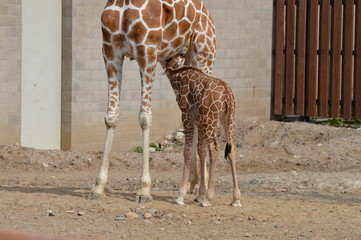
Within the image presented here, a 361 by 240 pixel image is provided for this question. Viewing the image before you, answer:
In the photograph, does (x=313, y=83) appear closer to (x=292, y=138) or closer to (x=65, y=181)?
(x=292, y=138)

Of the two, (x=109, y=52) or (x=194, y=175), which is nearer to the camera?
(x=109, y=52)

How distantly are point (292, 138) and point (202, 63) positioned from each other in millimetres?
4802

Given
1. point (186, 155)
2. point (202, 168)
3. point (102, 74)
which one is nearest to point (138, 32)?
point (186, 155)

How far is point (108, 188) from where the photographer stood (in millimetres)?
10008

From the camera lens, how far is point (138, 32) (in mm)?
8602

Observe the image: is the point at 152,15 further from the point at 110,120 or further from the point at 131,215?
the point at 131,215

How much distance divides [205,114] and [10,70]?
4.86 metres

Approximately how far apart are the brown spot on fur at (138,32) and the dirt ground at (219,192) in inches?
68.3

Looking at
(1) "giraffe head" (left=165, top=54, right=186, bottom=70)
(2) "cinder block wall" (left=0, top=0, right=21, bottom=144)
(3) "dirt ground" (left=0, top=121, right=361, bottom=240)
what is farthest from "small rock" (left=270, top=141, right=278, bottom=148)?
(1) "giraffe head" (left=165, top=54, right=186, bottom=70)

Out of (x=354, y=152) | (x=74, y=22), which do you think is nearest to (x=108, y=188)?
(x=74, y=22)

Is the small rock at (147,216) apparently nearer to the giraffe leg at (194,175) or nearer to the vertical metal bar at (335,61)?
the giraffe leg at (194,175)

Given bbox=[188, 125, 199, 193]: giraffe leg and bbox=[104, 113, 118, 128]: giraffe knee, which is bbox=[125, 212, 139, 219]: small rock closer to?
bbox=[104, 113, 118, 128]: giraffe knee

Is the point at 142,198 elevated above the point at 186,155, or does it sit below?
below

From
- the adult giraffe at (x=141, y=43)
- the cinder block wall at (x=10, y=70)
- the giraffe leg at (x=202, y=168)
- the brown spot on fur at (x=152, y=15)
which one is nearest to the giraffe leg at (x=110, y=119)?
the adult giraffe at (x=141, y=43)
